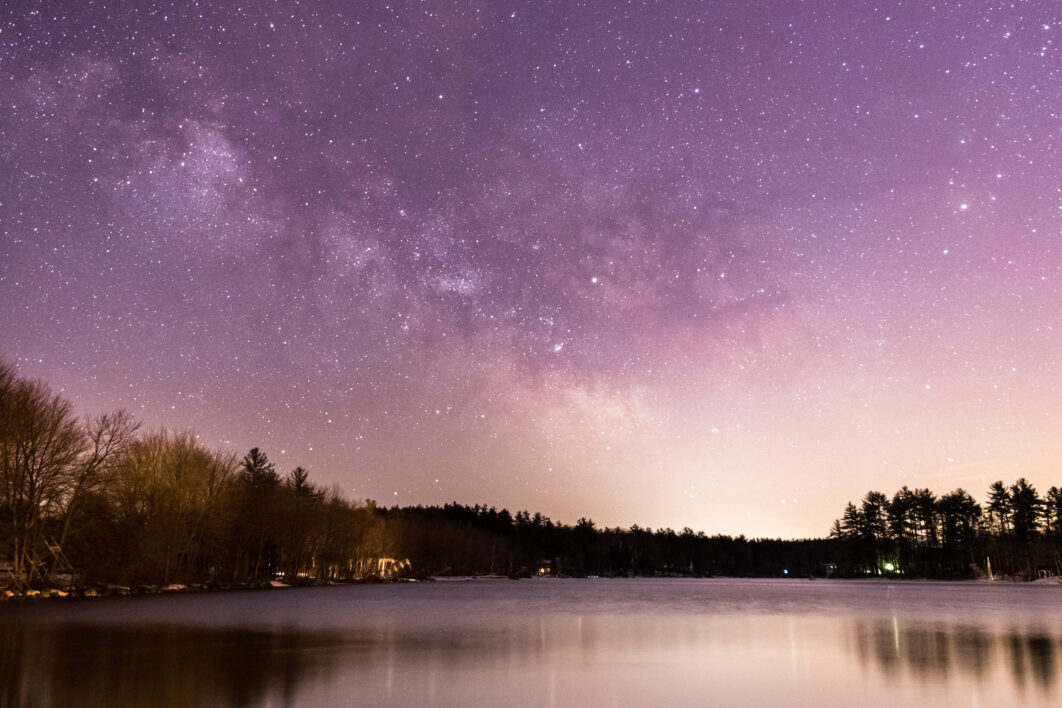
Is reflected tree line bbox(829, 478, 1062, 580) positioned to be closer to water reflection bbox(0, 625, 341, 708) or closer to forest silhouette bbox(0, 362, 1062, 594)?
forest silhouette bbox(0, 362, 1062, 594)

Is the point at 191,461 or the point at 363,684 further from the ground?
the point at 191,461

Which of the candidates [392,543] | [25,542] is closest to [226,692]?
[25,542]

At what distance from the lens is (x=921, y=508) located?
14362 centimetres

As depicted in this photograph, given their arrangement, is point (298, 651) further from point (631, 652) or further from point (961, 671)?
point (961, 671)

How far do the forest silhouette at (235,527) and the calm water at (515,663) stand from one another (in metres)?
22.1

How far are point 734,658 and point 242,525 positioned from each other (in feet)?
247

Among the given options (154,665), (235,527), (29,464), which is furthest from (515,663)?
(235,527)

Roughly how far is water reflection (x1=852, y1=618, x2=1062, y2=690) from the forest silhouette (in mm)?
52476

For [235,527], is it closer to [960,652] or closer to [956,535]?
[960,652]

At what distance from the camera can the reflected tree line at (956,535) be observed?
123 meters

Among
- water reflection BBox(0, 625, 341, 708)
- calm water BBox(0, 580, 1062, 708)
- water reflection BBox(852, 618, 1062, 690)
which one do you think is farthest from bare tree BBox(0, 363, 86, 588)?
water reflection BBox(852, 618, 1062, 690)

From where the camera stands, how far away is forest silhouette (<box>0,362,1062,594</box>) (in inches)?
2039

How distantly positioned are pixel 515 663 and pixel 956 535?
146m

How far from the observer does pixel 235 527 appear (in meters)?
83.0
